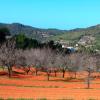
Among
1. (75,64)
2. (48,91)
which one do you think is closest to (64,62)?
(75,64)

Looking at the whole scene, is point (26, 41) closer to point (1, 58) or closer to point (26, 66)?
point (26, 66)

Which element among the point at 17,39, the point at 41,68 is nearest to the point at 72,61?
the point at 41,68

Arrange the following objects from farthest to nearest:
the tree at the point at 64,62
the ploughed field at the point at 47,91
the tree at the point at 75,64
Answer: the tree at the point at 75,64
the tree at the point at 64,62
the ploughed field at the point at 47,91

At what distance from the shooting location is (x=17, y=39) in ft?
385

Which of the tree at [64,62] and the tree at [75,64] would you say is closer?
the tree at [64,62]

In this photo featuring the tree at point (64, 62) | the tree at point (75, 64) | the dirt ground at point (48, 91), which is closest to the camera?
the dirt ground at point (48, 91)

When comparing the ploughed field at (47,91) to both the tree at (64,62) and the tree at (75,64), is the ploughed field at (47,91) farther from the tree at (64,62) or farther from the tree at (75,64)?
the tree at (75,64)

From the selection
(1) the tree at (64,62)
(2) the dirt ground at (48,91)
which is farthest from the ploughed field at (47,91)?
(1) the tree at (64,62)

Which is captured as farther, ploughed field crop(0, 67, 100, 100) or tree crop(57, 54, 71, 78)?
tree crop(57, 54, 71, 78)

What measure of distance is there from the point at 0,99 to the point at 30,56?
69.0 meters

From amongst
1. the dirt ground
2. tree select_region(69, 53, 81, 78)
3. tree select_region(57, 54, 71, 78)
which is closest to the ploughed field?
the dirt ground

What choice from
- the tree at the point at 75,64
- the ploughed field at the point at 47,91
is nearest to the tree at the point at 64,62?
the tree at the point at 75,64

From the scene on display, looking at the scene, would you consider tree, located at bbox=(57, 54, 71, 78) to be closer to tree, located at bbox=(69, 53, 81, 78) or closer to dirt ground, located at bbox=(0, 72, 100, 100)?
tree, located at bbox=(69, 53, 81, 78)

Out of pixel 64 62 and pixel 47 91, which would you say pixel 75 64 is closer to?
pixel 64 62
